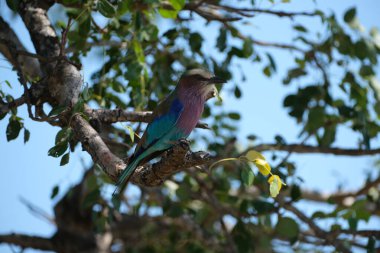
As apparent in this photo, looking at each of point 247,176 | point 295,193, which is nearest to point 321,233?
point 295,193

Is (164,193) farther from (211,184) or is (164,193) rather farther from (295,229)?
(295,229)

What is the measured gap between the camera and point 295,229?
4.29m

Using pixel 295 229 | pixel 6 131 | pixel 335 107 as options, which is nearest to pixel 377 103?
pixel 335 107

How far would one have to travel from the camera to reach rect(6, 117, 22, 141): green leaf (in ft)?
11.6

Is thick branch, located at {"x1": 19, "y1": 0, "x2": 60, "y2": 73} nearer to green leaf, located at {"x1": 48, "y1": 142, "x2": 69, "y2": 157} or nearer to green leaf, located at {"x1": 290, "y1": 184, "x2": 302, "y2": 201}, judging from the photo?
green leaf, located at {"x1": 48, "y1": 142, "x2": 69, "y2": 157}

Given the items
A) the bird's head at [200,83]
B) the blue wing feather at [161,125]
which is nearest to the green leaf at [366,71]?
the bird's head at [200,83]

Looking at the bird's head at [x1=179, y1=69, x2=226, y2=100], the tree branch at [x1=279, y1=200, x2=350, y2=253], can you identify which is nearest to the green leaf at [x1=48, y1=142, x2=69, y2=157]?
the bird's head at [x1=179, y1=69, x2=226, y2=100]

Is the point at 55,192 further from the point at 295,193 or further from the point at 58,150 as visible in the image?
the point at 295,193

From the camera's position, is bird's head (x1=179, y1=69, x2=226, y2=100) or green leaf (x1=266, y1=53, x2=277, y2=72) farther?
green leaf (x1=266, y1=53, x2=277, y2=72)

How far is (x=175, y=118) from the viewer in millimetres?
3555

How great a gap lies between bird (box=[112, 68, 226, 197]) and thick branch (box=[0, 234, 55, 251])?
217 cm

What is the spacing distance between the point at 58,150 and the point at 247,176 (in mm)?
1097

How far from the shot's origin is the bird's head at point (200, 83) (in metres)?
3.79

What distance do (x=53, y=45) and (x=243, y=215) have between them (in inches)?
83.0
